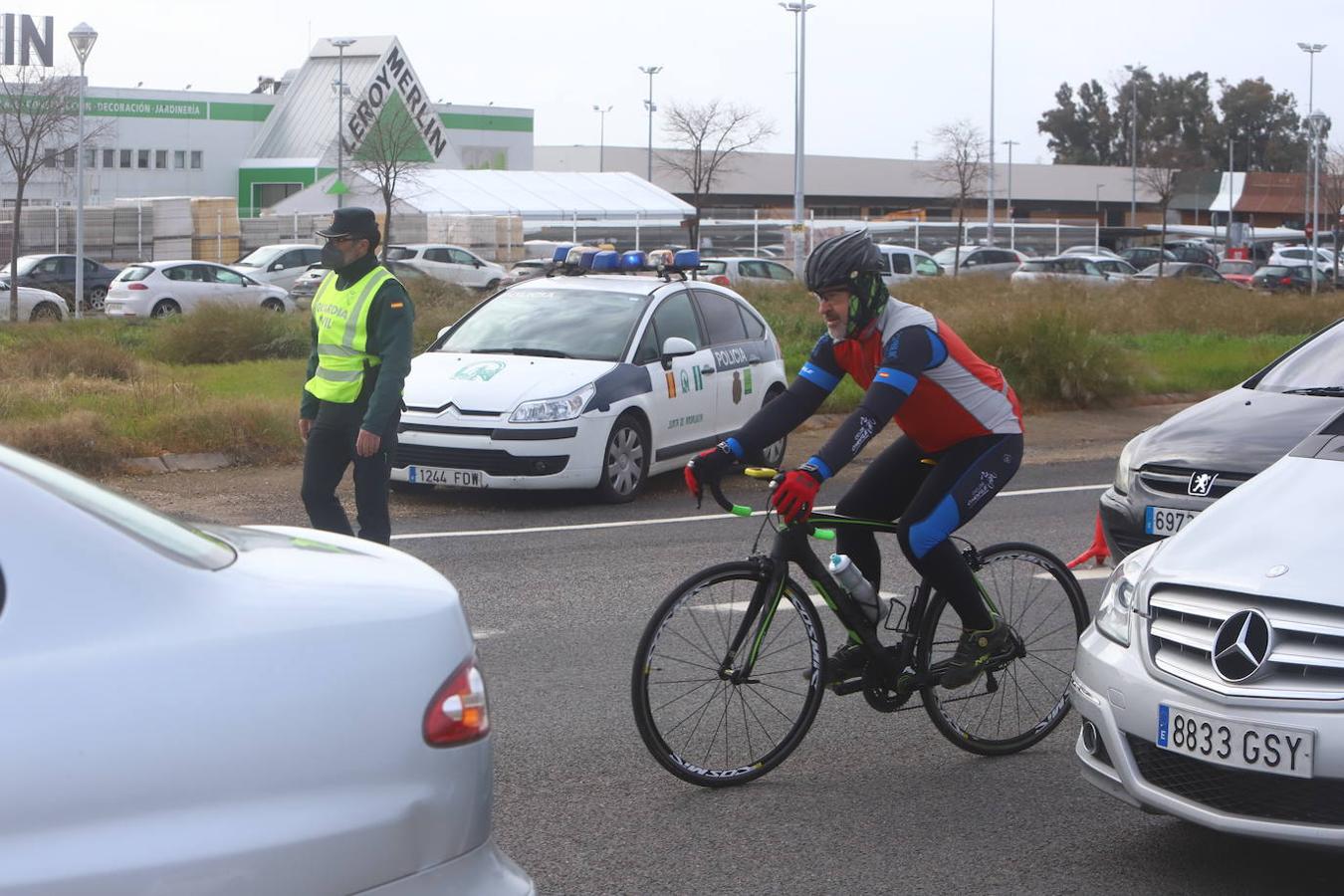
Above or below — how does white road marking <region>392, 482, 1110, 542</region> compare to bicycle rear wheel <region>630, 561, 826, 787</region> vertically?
below

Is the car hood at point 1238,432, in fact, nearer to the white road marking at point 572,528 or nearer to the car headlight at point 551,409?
the white road marking at point 572,528

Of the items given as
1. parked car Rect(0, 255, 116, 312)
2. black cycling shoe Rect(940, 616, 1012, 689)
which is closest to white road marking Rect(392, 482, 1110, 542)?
black cycling shoe Rect(940, 616, 1012, 689)

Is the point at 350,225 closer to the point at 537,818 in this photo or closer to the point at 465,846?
the point at 537,818

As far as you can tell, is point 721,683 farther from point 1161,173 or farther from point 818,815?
point 1161,173

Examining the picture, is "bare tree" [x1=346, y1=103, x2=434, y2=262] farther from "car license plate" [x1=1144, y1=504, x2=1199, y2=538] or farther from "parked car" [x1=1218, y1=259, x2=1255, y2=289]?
"car license plate" [x1=1144, y1=504, x2=1199, y2=538]

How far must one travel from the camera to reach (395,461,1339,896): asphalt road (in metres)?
4.73

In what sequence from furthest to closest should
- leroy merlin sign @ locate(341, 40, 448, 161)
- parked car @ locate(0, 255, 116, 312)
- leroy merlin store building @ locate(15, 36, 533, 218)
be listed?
leroy merlin store building @ locate(15, 36, 533, 218) → leroy merlin sign @ locate(341, 40, 448, 161) → parked car @ locate(0, 255, 116, 312)

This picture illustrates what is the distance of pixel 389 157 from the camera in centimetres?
5278

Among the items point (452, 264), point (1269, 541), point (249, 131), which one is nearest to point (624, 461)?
point (1269, 541)

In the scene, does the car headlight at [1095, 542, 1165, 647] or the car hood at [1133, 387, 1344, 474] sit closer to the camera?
the car headlight at [1095, 542, 1165, 647]

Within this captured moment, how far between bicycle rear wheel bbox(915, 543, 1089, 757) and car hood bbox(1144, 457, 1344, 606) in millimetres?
1084

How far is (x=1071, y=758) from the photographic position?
5.96 meters

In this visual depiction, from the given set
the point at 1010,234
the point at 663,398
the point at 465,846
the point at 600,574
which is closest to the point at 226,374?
the point at 663,398

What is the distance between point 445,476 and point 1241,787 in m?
7.63
